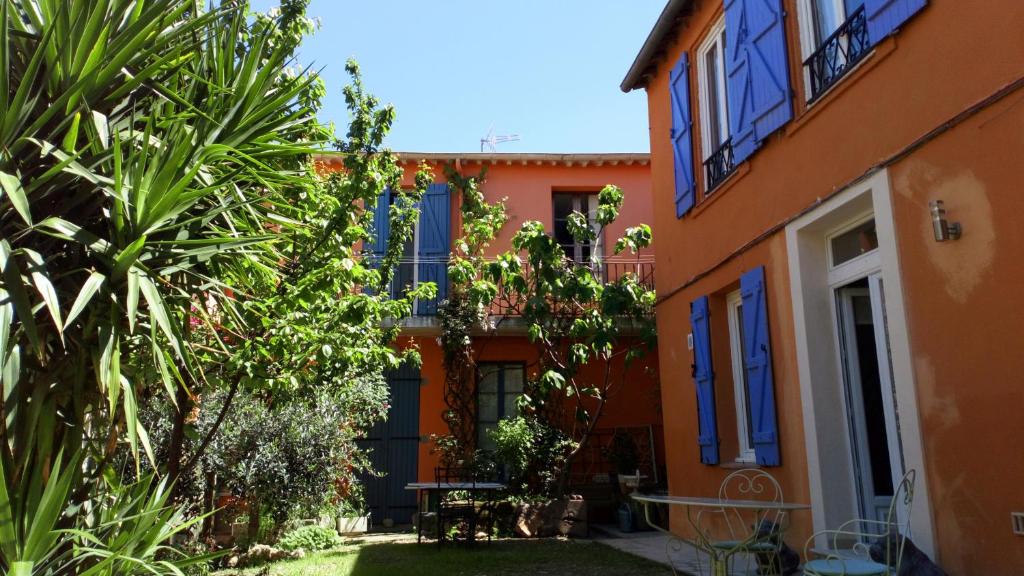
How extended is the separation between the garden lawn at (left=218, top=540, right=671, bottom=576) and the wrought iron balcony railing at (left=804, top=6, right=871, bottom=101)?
148 inches

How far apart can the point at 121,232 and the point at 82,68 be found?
82 centimetres

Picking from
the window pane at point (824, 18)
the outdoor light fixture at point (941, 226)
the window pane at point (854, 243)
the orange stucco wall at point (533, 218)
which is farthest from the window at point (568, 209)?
the outdoor light fixture at point (941, 226)

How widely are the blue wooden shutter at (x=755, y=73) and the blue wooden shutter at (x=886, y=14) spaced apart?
94 cm

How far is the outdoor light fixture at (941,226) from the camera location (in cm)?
389

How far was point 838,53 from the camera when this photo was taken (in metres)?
5.17

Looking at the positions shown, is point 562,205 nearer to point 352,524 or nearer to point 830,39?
point 352,524

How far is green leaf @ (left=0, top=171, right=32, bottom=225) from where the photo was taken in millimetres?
3096

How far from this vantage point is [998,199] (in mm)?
3621

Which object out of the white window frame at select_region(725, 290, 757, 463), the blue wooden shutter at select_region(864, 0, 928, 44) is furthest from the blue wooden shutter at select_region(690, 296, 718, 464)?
the blue wooden shutter at select_region(864, 0, 928, 44)

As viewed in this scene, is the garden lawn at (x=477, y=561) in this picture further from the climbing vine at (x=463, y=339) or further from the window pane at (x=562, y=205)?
the window pane at (x=562, y=205)

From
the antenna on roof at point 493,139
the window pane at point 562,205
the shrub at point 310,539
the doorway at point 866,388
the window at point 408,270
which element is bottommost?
the shrub at point 310,539

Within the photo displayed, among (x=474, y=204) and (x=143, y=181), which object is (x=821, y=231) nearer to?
(x=143, y=181)

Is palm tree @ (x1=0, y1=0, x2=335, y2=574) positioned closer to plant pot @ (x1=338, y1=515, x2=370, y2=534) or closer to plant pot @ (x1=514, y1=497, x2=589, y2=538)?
plant pot @ (x1=514, y1=497, x2=589, y2=538)

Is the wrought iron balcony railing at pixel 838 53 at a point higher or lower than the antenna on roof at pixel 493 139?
lower
